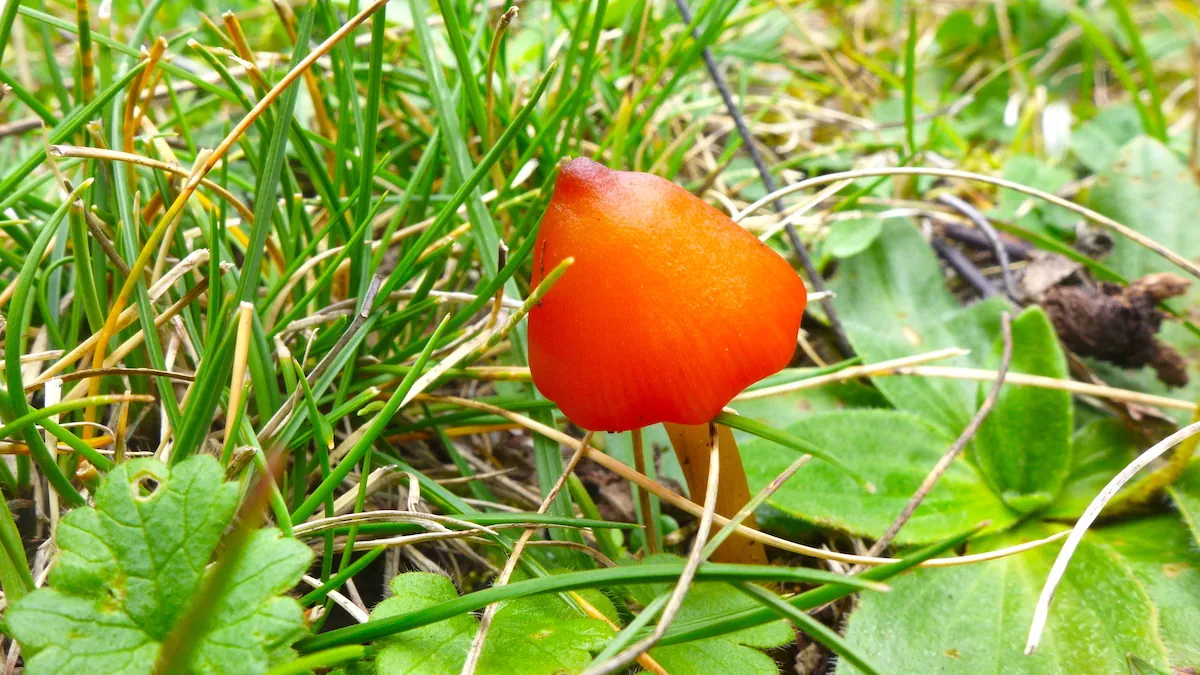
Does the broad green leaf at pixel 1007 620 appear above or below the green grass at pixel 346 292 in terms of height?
below

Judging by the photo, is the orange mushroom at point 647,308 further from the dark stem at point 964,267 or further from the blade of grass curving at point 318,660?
the dark stem at point 964,267

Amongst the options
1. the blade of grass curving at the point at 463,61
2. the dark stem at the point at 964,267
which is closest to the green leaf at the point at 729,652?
the blade of grass curving at the point at 463,61

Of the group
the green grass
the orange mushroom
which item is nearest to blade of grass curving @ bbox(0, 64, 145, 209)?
the green grass

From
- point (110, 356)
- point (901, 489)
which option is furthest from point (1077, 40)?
point (110, 356)

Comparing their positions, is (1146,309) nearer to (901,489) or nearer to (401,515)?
(901,489)

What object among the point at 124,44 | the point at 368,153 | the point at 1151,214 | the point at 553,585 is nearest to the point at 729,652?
the point at 553,585

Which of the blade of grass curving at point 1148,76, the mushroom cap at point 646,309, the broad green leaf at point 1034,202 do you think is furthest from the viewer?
the blade of grass curving at point 1148,76

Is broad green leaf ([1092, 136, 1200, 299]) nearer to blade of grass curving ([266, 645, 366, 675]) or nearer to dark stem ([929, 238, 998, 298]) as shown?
dark stem ([929, 238, 998, 298])
